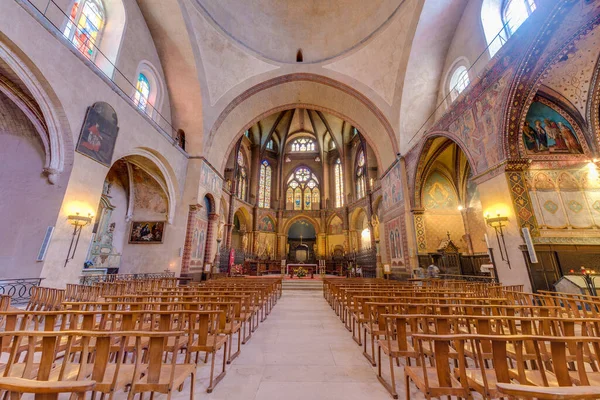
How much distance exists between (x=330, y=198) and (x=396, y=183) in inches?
481

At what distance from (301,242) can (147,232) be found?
1587cm

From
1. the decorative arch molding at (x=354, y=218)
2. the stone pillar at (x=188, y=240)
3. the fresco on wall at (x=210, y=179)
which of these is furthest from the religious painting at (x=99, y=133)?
the decorative arch molding at (x=354, y=218)

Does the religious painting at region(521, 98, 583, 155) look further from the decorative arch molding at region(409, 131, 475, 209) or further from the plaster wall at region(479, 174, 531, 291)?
the decorative arch molding at region(409, 131, 475, 209)

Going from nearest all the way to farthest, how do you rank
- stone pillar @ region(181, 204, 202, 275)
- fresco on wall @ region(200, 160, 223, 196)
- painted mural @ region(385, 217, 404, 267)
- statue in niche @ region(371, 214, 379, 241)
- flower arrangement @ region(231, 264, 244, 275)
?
stone pillar @ region(181, 204, 202, 275) → painted mural @ region(385, 217, 404, 267) → fresco on wall @ region(200, 160, 223, 196) → flower arrangement @ region(231, 264, 244, 275) → statue in niche @ region(371, 214, 379, 241)

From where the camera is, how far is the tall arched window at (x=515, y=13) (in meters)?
8.22

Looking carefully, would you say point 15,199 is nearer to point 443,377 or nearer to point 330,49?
point 443,377

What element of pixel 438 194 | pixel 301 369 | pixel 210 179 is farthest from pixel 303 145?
pixel 301 369

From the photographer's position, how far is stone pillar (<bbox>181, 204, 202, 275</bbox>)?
38.5 ft

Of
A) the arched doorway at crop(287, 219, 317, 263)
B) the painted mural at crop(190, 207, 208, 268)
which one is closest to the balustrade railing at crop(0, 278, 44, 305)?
the painted mural at crop(190, 207, 208, 268)

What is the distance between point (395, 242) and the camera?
→ 13.1 m

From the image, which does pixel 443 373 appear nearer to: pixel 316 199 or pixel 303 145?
pixel 316 199

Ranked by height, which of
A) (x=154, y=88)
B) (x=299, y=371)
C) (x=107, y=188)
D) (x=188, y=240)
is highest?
(x=154, y=88)

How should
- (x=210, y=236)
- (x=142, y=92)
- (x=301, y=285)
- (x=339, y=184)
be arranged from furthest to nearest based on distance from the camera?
(x=339, y=184) → (x=210, y=236) → (x=301, y=285) → (x=142, y=92)

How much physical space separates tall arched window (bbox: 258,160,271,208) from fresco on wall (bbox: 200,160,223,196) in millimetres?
9260
